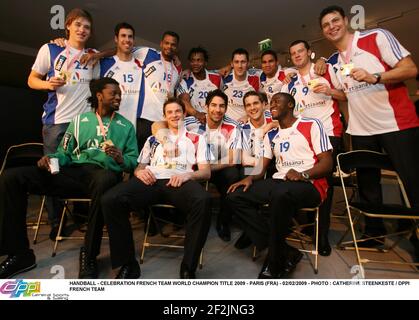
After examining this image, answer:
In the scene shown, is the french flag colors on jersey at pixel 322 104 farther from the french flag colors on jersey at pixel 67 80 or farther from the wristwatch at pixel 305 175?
the french flag colors on jersey at pixel 67 80

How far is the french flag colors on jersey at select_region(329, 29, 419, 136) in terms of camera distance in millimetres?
1709

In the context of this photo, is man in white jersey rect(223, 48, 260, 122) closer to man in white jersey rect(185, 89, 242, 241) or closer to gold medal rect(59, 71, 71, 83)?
man in white jersey rect(185, 89, 242, 241)

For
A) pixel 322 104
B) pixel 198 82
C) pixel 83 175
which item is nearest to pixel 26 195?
pixel 83 175

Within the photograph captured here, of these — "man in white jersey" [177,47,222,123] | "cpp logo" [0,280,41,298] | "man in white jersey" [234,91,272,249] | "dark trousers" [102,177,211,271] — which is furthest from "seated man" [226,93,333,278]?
"cpp logo" [0,280,41,298]

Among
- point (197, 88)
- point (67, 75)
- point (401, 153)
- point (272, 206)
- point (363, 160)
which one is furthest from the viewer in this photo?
point (197, 88)

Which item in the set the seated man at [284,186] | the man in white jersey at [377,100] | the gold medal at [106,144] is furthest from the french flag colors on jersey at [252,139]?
the gold medal at [106,144]

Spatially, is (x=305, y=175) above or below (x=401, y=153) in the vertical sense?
below

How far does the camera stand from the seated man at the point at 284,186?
4.64 ft

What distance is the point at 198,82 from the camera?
2666mm

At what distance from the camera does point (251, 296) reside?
1184 mm

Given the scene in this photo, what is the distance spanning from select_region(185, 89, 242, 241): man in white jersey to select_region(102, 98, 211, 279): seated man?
0.30 meters

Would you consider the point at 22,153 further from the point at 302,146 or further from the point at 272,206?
the point at 302,146

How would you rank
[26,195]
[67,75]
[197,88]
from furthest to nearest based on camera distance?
[197,88]
[67,75]
[26,195]

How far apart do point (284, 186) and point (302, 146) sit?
0.39 m
